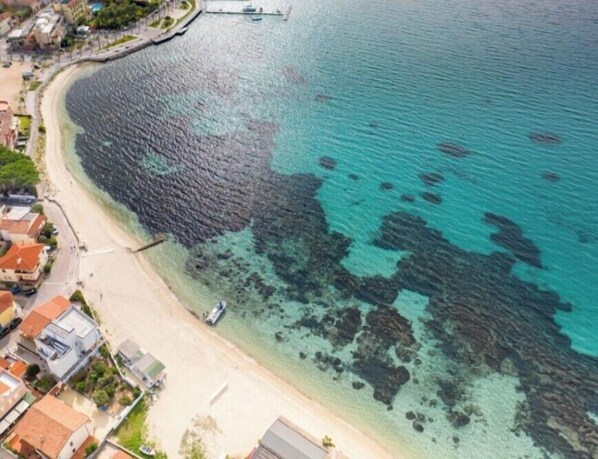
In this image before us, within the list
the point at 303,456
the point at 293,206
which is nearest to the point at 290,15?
the point at 293,206

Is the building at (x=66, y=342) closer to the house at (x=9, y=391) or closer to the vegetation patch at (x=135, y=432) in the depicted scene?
the house at (x=9, y=391)

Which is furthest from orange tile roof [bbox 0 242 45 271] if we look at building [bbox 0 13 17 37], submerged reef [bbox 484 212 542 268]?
building [bbox 0 13 17 37]

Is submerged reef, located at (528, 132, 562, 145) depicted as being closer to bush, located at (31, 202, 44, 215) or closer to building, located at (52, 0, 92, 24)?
bush, located at (31, 202, 44, 215)

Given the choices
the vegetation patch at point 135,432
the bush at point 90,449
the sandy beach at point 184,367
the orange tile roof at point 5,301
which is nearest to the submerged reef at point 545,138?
the sandy beach at point 184,367

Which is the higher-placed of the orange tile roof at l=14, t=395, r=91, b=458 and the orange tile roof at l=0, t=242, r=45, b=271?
the orange tile roof at l=0, t=242, r=45, b=271

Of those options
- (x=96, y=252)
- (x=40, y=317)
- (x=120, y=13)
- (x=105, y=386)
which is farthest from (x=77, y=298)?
(x=120, y=13)

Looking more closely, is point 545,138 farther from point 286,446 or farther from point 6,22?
point 6,22
